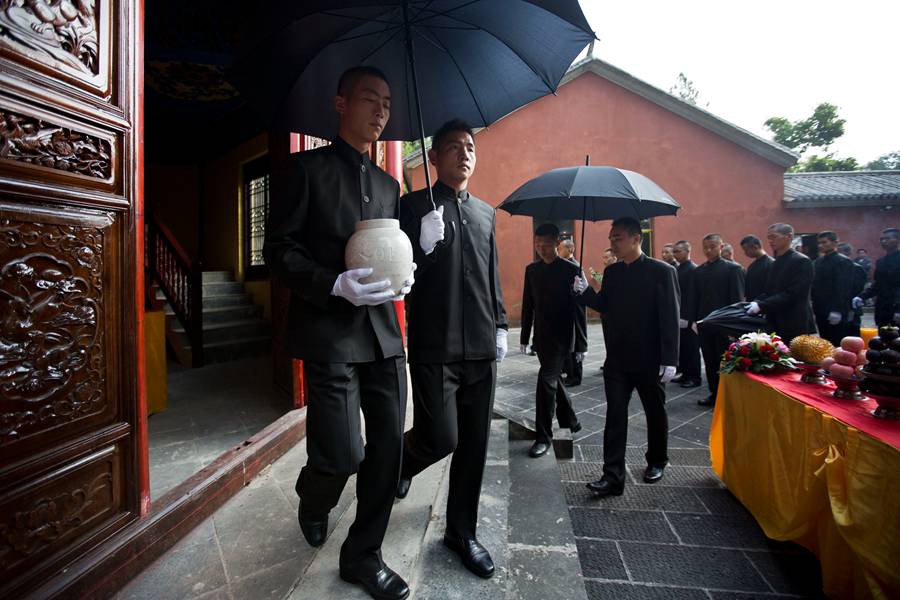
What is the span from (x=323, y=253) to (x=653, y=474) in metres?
2.88

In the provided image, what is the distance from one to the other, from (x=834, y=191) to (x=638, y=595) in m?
16.0

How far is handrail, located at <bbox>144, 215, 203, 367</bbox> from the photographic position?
587 cm

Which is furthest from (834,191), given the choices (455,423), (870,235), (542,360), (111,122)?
(111,122)

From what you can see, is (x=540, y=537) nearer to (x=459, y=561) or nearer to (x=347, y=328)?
(x=459, y=561)

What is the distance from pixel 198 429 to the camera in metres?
3.26

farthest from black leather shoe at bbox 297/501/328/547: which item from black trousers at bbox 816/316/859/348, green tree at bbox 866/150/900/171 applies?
green tree at bbox 866/150/900/171

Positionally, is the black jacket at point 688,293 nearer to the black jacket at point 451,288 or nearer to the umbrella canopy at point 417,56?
the umbrella canopy at point 417,56

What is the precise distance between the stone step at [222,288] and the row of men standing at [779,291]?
722 centimetres

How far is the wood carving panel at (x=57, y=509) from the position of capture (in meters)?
1.34

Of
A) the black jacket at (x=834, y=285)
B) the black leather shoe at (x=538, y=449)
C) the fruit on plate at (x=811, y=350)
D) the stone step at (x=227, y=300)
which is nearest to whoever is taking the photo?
the fruit on plate at (x=811, y=350)

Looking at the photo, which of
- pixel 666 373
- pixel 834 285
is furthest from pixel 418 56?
pixel 834 285

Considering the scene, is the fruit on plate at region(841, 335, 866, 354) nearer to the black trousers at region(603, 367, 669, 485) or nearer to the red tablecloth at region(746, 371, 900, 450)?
the red tablecloth at region(746, 371, 900, 450)

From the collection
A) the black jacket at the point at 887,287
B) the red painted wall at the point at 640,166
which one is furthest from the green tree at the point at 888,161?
the black jacket at the point at 887,287

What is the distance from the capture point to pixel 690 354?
5.71m
